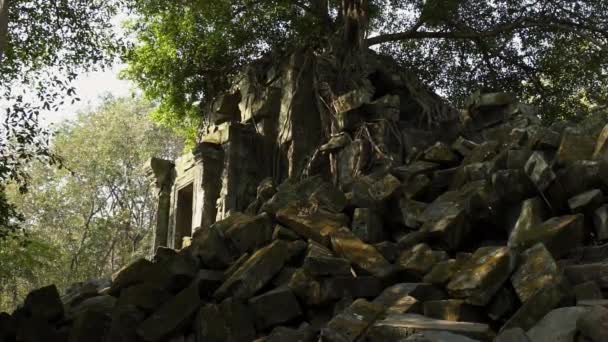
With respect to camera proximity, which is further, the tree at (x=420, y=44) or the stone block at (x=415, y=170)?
the tree at (x=420, y=44)

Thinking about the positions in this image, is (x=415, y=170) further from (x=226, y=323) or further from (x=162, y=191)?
(x=162, y=191)

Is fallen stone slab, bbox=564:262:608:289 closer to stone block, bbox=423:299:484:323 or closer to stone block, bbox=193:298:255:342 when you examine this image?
stone block, bbox=423:299:484:323

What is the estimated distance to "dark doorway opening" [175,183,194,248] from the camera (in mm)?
12219

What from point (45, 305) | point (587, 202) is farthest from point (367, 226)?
point (45, 305)

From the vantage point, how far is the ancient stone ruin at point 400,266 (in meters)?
4.17

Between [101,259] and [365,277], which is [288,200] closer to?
[365,277]

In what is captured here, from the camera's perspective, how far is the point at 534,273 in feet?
14.0

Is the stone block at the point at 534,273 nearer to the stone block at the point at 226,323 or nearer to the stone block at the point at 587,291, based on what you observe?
the stone block at the point at 587,291

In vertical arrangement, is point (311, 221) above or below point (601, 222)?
above

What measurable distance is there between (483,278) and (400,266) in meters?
Answer: 1.02

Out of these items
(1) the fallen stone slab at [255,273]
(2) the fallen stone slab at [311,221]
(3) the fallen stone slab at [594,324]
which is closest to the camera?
(3) the fallen stone slab at [594,324]

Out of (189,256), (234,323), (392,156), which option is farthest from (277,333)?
(392,156)

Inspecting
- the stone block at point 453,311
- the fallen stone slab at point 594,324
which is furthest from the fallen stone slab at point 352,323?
the fallen stone slab at point 594,324

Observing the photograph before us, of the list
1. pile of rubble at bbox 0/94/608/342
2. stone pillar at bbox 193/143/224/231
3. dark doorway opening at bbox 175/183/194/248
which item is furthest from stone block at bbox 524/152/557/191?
dark doorway opening at bbox 175/183/194/248
